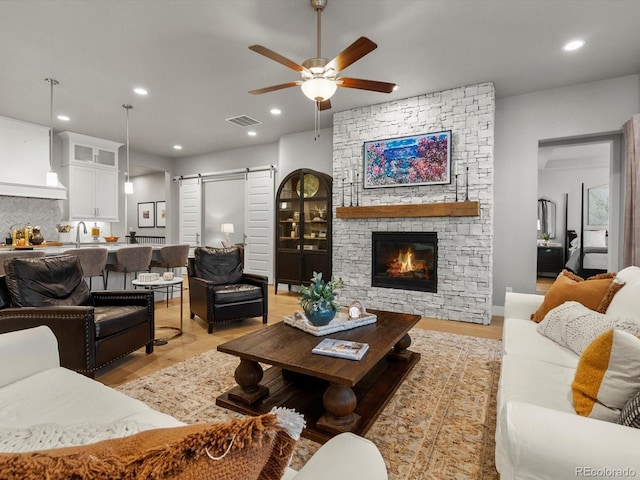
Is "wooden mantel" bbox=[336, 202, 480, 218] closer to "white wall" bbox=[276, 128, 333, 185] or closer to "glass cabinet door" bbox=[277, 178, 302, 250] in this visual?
"glass cabinet door" bbox=[277, 178, 302, 250]

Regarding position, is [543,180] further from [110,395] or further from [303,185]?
[110,395]

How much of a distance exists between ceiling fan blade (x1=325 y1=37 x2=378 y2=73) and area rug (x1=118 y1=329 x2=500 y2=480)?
2415 millimetres

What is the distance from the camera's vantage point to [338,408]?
180 cm

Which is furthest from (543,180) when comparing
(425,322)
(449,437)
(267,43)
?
(449,437)

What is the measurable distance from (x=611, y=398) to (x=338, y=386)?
3.75 feet

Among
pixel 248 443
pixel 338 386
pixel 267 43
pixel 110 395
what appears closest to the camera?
pixel 248 443

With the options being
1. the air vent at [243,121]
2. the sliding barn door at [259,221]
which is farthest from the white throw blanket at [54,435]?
the sliding barn door at [259,221]

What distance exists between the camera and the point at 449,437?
73.9 inches

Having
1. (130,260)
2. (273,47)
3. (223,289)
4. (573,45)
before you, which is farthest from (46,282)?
(573,45)

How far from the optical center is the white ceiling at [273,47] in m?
2.78

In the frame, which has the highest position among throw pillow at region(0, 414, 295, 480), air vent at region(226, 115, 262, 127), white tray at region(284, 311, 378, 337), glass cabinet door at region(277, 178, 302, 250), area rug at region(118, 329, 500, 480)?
air vent at region(226, 115, 262, 127)

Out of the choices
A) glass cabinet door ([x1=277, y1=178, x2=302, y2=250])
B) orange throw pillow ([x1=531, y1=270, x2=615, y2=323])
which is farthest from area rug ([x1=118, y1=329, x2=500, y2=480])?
glass cabinet door ([x1=277, y1=178, x2=302, y2=250])

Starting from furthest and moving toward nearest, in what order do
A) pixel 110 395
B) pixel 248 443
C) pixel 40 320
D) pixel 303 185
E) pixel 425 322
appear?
pixel 303 185, pixel 425 322, pixel 40 320, pixel 110 395, pixel 248 443

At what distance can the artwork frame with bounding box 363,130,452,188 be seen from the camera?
173 inches
